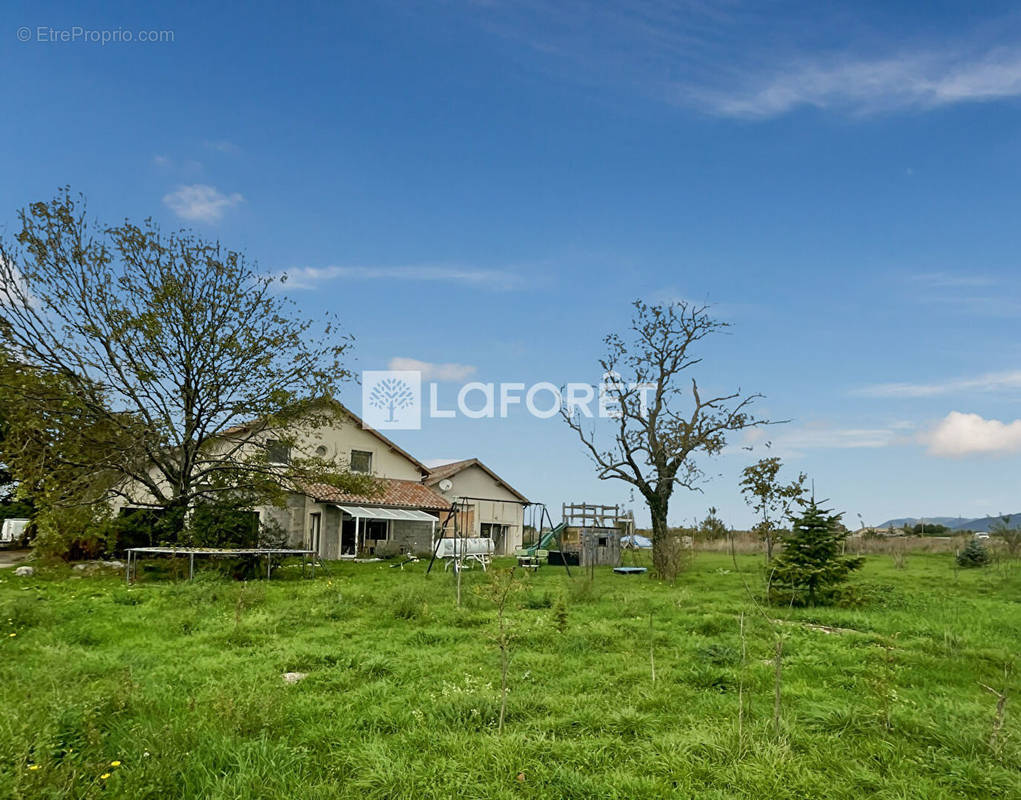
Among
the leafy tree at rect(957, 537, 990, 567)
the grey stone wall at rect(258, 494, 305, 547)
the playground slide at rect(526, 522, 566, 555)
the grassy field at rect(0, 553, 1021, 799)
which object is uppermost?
the grey stone wall at rect(258, 494, 305, 547)

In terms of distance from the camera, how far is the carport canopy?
97.2 feet

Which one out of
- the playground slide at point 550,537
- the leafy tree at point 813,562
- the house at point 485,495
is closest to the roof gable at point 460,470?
the house at point 485,495

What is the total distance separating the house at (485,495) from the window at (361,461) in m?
4.32

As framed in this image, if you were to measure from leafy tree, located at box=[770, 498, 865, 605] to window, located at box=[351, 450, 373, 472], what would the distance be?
22.9 metres

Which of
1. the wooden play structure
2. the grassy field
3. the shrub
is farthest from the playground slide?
the grassy field

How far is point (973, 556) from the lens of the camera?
2453 centimetres

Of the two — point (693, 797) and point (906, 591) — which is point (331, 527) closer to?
point (906, 591)

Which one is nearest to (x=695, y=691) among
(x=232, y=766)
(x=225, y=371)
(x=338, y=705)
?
(x=338, y=705)

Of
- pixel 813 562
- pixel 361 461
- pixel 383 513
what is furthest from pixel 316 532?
pixel 813 562

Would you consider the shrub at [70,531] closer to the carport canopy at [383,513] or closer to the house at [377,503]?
the house at [377,503]

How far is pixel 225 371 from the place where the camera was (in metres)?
23.0

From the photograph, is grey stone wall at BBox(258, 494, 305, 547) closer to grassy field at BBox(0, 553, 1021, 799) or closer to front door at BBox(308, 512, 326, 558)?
front door at BBox(308, 512, 326, 558)

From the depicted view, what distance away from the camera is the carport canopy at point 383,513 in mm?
29641

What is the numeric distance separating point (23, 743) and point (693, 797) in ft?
16.0
